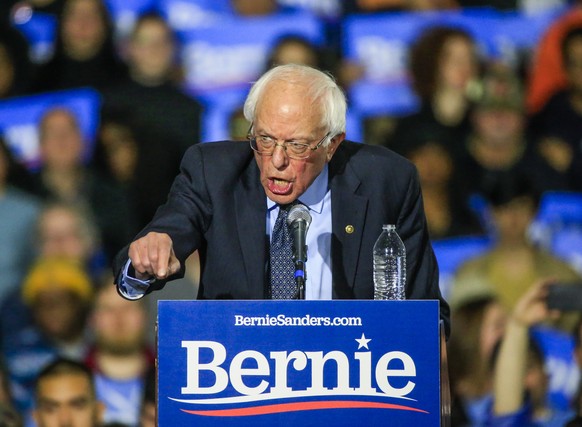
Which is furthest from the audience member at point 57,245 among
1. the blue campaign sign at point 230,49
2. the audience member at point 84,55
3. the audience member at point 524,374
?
the audience member at point 524,374

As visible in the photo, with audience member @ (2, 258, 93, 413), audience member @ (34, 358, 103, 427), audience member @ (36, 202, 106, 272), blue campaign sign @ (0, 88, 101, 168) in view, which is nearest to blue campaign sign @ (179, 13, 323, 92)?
blue campaign sign @ (0, 88, 101, 168)

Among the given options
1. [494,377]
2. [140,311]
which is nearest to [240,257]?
[140,311]

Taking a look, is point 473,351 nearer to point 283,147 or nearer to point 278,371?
point 283,147

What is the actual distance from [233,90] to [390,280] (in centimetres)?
301

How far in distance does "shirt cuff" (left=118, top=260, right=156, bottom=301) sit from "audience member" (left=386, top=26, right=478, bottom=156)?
3.32m

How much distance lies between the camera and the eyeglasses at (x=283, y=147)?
279 cm

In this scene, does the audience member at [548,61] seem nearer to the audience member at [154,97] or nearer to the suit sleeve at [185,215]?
the audience member at [154,97]

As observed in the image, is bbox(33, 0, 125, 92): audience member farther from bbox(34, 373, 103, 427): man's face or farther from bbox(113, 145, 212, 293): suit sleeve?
bbox(113, 145, 212, 293): suit sleeve

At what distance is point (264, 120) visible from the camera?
2.78 meters

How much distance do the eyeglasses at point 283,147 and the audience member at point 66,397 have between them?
2943mm

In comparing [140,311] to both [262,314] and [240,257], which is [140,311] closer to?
[240,257]

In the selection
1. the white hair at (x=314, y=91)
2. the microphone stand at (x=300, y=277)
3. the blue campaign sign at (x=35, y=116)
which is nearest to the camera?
the microphone stand at (x=300, y=277)

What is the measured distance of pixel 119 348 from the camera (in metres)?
5.50

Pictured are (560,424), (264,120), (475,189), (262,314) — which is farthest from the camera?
(475,189)
